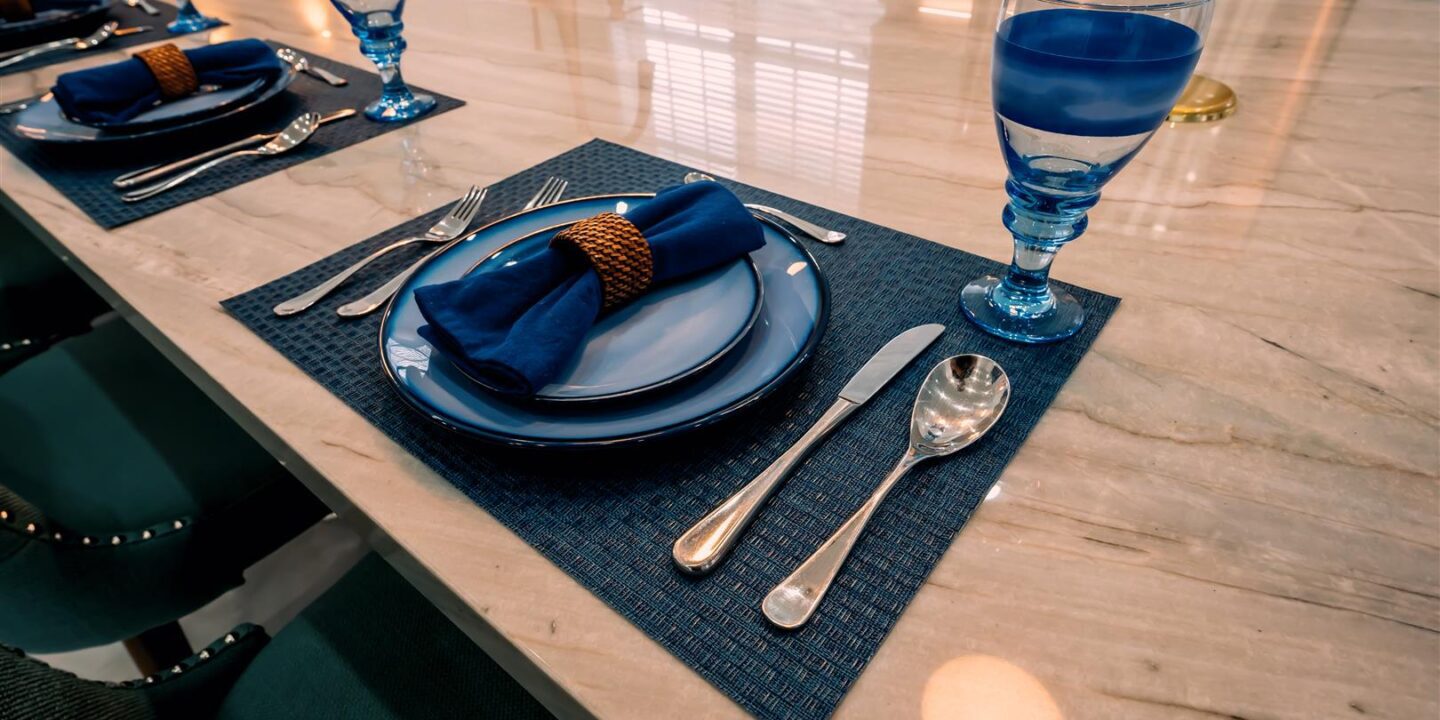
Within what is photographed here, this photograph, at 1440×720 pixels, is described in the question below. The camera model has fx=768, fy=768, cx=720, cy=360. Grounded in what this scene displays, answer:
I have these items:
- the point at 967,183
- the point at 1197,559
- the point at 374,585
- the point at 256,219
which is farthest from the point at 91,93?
the point at 1197,559

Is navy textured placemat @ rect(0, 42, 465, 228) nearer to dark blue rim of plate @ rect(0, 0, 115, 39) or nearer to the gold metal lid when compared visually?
dark blue rim of plate @ rect(0, 0, 115, 39)

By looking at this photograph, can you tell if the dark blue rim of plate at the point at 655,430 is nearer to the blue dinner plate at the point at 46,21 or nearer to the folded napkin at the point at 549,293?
the folded napkin at the point at 549,293

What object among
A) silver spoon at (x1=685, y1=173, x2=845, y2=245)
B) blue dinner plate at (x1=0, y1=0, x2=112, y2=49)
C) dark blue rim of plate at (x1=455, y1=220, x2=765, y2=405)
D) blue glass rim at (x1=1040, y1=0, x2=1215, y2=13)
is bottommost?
silver spoon at (x1=685, y1=173, x2=845, y2=245)

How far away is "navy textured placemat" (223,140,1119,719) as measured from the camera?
12.4 inches

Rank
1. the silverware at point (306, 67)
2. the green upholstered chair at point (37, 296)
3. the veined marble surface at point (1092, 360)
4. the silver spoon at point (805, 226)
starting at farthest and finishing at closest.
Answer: the green upholstered chair at point (37, 296), the silverware at point (306, 67), the silver spoon at point (805, 226), the veined marble surface at point (1092, 360)

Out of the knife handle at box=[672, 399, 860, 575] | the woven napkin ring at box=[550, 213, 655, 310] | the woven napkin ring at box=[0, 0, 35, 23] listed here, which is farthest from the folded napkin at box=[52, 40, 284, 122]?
the knife handle at box=[672, 399, 860, 575]

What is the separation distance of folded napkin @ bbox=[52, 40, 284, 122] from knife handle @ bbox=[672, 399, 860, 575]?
77 cm

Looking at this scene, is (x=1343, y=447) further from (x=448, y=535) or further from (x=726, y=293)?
(x=448, y=535)

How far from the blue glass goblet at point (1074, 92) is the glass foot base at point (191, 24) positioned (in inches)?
50.0

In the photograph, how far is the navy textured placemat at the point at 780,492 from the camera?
0.32 metres

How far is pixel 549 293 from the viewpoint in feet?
1.43

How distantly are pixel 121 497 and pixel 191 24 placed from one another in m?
0.83

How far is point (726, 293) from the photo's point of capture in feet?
1.50

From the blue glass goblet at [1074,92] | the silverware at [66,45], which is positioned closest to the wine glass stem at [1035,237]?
the blue glass goblet at [1074,92]
